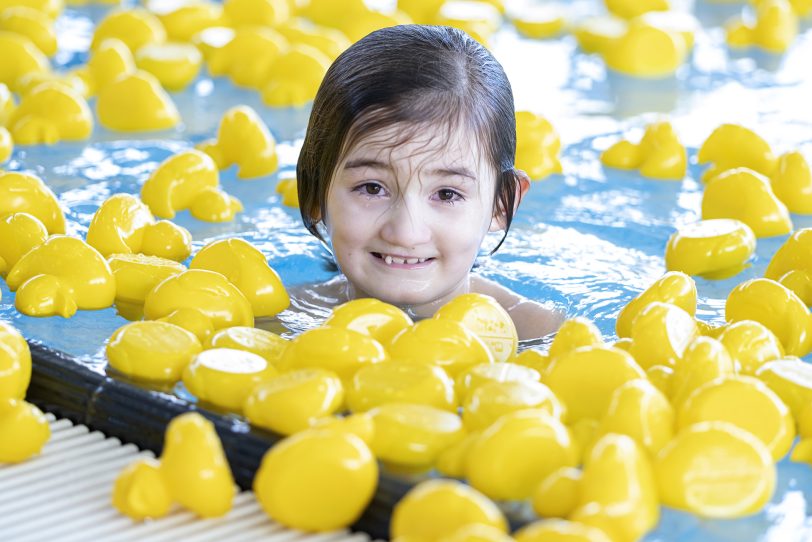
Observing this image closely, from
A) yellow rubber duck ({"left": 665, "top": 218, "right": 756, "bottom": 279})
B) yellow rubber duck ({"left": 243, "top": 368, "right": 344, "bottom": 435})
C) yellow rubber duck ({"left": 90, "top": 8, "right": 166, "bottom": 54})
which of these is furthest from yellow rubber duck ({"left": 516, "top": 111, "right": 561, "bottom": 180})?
yellow rubber duck ({"left": 243, "top": 368, "right": 344, "bottom": 435})

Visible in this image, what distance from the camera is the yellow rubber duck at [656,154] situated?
302cm

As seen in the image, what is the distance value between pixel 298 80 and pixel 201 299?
1675 millimetres

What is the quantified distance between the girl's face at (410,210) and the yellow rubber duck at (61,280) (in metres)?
0.42

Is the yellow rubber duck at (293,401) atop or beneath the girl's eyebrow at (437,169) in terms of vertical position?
beneath

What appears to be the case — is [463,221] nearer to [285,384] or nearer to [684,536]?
[285,384]

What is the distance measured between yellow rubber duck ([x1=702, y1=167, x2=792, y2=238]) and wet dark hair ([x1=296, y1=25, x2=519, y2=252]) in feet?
2.15

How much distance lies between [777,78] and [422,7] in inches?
49.4

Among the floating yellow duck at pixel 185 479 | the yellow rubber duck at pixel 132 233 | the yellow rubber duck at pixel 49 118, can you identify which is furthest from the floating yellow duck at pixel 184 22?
the floating yellow duck at pixel 185 479

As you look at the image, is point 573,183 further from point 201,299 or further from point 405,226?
point 201,299

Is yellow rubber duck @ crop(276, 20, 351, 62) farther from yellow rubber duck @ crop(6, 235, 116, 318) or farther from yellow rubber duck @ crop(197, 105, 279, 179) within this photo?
yellow rubber duck @ crop(6, 235, 116, 318)

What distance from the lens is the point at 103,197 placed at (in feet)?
9.27

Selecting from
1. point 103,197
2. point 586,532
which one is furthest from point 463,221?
point 103,197

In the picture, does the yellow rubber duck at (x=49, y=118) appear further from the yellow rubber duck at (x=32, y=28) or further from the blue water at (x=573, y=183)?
the yellow rubber duck at (x=32, y=28)

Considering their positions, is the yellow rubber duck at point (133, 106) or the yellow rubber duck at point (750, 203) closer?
the yellow rubber duck at point (750, 203)
